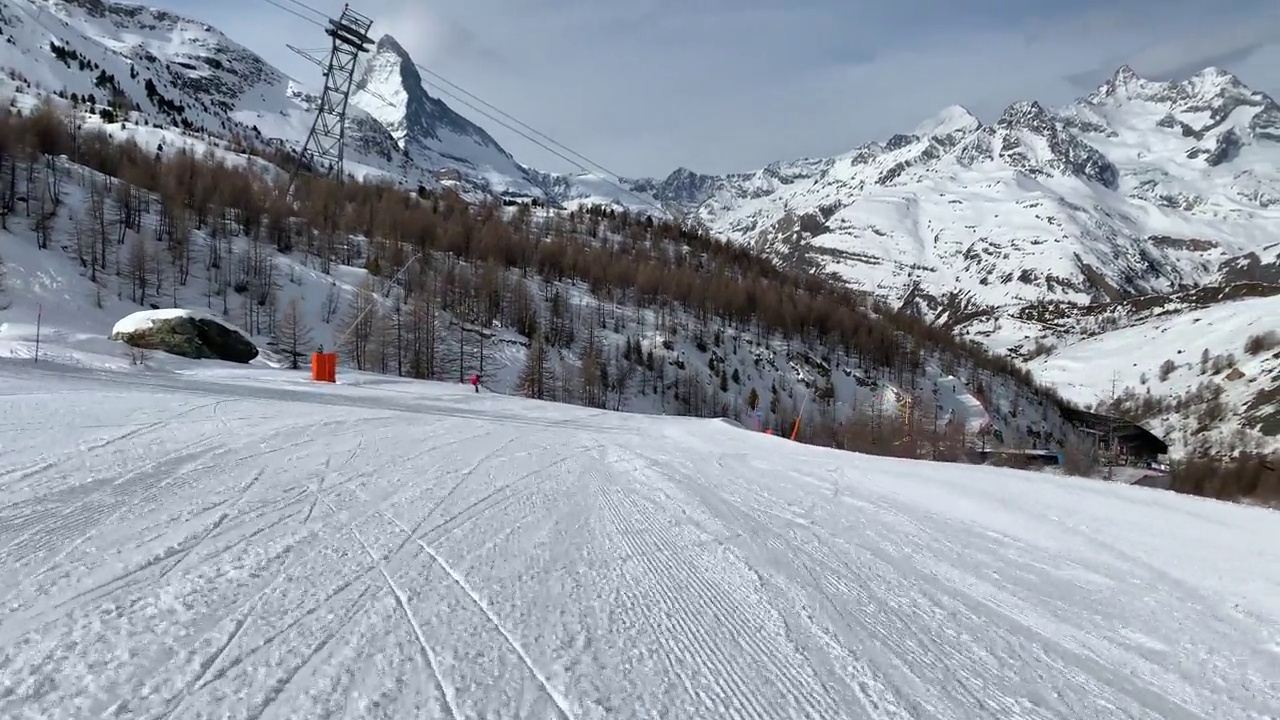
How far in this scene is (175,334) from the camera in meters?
27.9

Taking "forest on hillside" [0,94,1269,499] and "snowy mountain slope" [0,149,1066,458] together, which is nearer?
"snowy mountain slope" [0,149,1066,458]

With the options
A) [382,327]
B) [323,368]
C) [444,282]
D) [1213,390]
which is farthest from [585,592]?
[1213,390]

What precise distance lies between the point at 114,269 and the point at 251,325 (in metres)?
11.4

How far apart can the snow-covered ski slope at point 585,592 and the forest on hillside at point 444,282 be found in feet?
100

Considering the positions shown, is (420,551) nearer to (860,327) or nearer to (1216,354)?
(860,327)

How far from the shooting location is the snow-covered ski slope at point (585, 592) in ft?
9.58

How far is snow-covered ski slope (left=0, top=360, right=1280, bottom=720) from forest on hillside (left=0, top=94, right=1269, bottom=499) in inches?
1202

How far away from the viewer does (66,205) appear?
6206 cm

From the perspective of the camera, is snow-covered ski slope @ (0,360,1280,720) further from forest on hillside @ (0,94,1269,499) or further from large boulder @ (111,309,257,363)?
forest on hillside @ (0,94,1269,499)

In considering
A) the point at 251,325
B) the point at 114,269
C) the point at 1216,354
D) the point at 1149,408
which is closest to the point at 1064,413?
the point at 1149,408

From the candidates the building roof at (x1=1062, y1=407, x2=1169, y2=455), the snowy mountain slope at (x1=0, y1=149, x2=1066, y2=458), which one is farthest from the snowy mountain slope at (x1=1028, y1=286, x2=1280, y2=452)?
the snowy mountain slope at (x1=0, y1=149, x2=1066, y2=458)

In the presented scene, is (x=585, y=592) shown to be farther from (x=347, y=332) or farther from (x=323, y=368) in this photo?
(x=347, y=332)

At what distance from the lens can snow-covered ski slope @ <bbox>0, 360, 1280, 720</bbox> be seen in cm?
292

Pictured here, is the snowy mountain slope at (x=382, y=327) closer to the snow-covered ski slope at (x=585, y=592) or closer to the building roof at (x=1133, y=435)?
the building roof at (x=1133, y=435)
